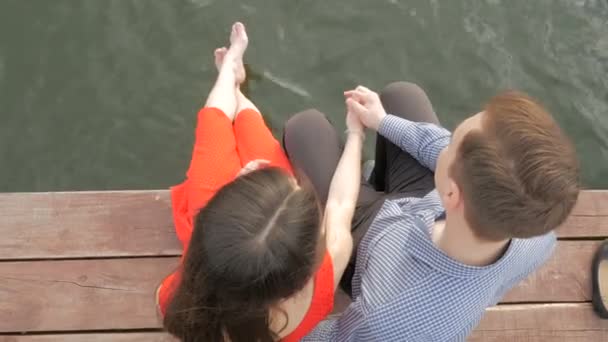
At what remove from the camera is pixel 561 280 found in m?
2.33

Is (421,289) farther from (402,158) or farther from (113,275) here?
(113,275)

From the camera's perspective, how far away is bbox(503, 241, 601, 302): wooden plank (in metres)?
2.31

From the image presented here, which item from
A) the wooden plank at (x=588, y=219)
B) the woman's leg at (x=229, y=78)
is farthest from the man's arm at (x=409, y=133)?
the wooden plank at (x=588, y=219)

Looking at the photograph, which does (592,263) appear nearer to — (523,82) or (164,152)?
(523,82)

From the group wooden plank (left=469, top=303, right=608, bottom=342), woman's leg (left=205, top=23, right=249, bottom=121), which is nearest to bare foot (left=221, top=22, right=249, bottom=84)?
woman's leg (left=205, top=23, right=249, bottom=121)

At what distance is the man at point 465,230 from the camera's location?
127 centimetres

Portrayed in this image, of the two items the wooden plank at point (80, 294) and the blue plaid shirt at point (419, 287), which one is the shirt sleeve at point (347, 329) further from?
the wooden plank at point (80, 294)

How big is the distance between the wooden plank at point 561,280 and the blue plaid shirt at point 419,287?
0.64m

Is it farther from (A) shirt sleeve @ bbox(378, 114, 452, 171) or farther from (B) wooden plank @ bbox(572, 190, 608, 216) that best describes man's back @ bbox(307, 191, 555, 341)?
(B) wooden plank @ bbox(572, 190, 608, 216)

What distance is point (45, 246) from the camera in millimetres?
2285

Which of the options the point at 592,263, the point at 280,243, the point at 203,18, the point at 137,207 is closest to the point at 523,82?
the point at 592,263

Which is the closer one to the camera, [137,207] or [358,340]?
[358,340]

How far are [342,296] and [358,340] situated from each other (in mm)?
593

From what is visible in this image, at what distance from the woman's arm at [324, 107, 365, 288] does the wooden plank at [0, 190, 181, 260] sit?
2.23ft
